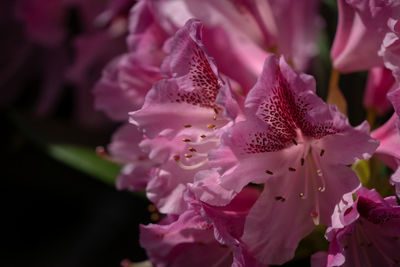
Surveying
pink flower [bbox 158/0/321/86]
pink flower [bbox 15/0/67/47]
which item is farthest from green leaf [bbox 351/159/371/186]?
pink flower [bbox 15/0/67/47]

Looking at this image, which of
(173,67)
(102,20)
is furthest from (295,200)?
(102,20)

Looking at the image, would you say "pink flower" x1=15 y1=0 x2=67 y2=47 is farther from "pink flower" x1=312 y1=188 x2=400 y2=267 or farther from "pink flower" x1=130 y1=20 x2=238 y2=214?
"pink flower" x1=312 y1=188 x2=400 y2=267

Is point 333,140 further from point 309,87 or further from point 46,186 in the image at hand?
point 46,186

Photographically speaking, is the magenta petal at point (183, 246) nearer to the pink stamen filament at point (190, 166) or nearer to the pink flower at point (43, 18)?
the pink stamen filament at point (190, 166)

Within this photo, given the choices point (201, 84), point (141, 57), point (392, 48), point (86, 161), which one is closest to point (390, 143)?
point (392, 48)

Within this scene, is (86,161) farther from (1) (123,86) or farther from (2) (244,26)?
(2) (244,26)

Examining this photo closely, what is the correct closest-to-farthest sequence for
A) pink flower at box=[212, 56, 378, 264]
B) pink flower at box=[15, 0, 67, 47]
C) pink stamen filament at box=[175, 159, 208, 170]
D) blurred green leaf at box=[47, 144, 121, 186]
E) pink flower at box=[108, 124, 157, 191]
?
pink flower at box=[212, 56, 378, 264], pink stamen filament at box=[175, 159, 208, 170], pink flower at box=[108, 124, 157, 191], blurred green leaf at box=[47, 144, 121, 186], pink flower at box=[15, 0, 67, 47]

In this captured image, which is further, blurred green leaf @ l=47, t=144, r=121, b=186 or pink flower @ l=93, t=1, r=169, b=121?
blurred green leaf @ l=47, t=144, r=121, b=186

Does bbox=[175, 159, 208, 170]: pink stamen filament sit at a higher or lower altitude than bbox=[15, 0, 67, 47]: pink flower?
lower
